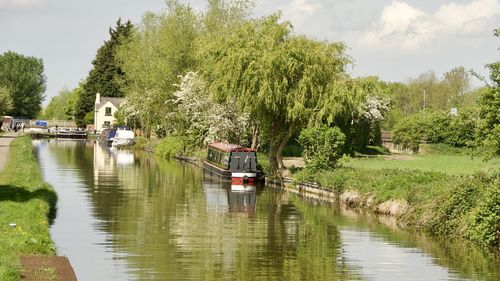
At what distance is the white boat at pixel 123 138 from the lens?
113 meters

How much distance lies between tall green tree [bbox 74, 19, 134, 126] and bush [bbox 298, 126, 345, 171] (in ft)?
306

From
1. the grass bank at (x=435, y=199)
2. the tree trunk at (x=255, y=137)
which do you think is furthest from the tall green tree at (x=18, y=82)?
the grass bank at (x=435, y=199)

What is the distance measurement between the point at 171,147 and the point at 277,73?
35.8m

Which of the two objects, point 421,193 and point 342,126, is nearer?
point 421,193

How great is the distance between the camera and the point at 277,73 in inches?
2256

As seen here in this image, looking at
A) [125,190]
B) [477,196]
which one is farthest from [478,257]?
[125,190]

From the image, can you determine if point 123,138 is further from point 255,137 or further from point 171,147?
point 255,137

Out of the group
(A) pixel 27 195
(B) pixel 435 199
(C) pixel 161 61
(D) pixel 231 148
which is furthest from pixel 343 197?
(C) pixel 161 61

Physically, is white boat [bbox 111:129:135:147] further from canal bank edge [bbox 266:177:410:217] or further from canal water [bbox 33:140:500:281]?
canal water [bbox 33:140:500:281]

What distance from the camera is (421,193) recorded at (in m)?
38.0

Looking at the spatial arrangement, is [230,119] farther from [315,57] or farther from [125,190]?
[125,190]

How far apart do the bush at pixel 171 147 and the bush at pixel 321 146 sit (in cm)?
3563

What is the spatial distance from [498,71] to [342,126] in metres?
48.8

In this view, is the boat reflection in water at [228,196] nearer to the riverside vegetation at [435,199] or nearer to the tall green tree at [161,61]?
the riverside vegetation at [435,199]
